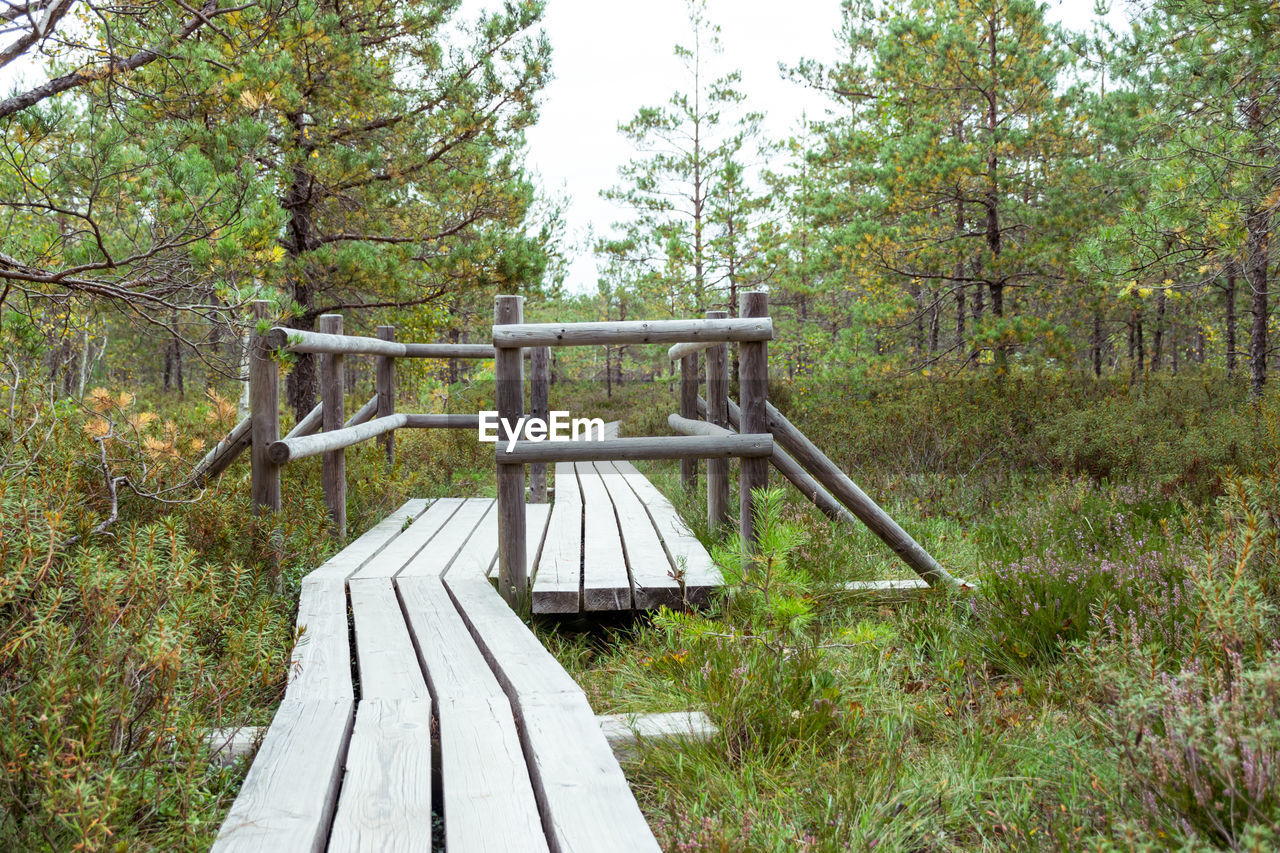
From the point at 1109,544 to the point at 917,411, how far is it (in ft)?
16.0

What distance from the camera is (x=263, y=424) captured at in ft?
14.0

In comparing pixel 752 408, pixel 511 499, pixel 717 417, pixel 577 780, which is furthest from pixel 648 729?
pixel 717 417

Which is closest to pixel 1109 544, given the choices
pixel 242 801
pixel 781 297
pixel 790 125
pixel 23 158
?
pixel 242 801

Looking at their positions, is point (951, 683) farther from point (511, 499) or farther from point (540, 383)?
point (540, 383)

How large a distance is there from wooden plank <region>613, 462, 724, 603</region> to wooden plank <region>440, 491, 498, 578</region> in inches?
42.7

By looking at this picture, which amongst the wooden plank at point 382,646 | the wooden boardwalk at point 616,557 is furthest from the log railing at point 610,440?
the wooden plank at point 382,646

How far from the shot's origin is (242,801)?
6.35 feet

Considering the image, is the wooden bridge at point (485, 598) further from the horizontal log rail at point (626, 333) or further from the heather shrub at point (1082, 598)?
the heather shrub at point (1082, 598)

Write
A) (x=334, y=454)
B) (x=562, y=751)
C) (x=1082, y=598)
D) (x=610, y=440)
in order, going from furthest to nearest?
1. (x=334, y=454)
2. (x=610, y=440)
3. (x=1082, y=598)
4. (x=562, y=751)

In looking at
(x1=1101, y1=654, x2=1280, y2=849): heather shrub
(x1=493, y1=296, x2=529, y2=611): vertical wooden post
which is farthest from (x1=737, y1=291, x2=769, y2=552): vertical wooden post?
(x1=1101, y1=654, x2=1280, y2=849): heather shrub

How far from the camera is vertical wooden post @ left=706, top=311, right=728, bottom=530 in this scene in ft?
15.1

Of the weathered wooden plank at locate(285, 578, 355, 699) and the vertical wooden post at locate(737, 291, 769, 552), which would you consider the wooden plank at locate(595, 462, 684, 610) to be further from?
the weathered wooden plank at locate(285, 578, 355, 699)

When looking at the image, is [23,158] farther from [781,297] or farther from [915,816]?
[781,297]

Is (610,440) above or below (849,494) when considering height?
above
